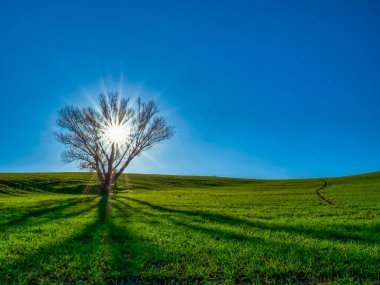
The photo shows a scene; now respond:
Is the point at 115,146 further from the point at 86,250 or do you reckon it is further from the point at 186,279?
the point at 186,279

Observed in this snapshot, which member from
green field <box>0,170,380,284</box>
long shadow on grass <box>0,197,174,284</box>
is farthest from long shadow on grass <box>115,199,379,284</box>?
long shadow on grass <box>0,197,174,284</box>

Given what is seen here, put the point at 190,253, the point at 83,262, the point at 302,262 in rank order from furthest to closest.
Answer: the point at 190,253
the point at 83,262
the point at 302,262

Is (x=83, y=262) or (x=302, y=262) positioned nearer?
(x=302, y=262)

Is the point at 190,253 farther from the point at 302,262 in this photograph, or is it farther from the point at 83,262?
the point at 302,262

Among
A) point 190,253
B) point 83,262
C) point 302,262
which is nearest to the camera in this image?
point 302,262

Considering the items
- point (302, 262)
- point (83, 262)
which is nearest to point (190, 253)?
point (83, 262)

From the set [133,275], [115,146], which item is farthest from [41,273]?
[115,146]

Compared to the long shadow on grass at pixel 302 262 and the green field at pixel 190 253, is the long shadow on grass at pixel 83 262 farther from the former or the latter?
the long shadow on grass at pixel 302 262

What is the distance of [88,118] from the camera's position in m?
51.3

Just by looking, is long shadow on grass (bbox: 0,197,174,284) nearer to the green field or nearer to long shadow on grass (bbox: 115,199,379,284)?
the green field

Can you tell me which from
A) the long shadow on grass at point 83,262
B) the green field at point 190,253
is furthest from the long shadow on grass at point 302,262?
the long shadow on grass at point 83,262

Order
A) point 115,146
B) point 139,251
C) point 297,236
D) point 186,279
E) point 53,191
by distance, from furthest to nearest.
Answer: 1. point 53,191
2. point 115,146
3. point 297,236
4. point 139,251
5. point 186,279

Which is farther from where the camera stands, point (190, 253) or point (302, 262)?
point (190, 253)

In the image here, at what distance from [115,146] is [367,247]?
42.7 meters
